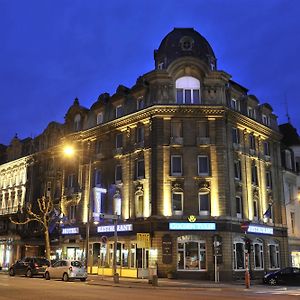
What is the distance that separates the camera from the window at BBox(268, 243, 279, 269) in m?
42.7

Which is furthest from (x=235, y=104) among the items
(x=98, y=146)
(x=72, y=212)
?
(x=72, y=212)

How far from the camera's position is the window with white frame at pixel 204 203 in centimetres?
3744

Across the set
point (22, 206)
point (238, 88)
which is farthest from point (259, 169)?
point (22, 206)

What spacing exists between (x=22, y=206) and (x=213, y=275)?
3048 cm

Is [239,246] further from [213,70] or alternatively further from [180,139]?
[213,70]

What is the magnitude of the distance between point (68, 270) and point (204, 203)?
13.6m

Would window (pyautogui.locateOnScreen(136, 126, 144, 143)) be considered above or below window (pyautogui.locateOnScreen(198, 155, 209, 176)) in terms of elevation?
above

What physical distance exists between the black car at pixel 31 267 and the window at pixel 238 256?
16.2 m

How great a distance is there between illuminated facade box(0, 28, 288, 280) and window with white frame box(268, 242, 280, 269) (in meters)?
0.10

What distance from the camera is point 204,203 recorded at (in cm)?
3769

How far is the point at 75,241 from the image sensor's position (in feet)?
150

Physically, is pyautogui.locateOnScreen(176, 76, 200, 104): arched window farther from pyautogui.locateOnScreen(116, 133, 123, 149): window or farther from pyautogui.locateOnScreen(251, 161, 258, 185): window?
pyautogui.locateOnScreen(251, 161, 258, 185): window

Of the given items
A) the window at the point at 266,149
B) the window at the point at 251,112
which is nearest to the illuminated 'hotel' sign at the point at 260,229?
the window at the point at 266,149

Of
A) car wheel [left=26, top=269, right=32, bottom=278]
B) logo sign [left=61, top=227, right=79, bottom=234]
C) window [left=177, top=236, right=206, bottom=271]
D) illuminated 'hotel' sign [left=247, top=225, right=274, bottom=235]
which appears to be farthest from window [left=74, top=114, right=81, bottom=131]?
illuminated 'hotel' sign [left=247, top=225, right=274, bottom=235]
